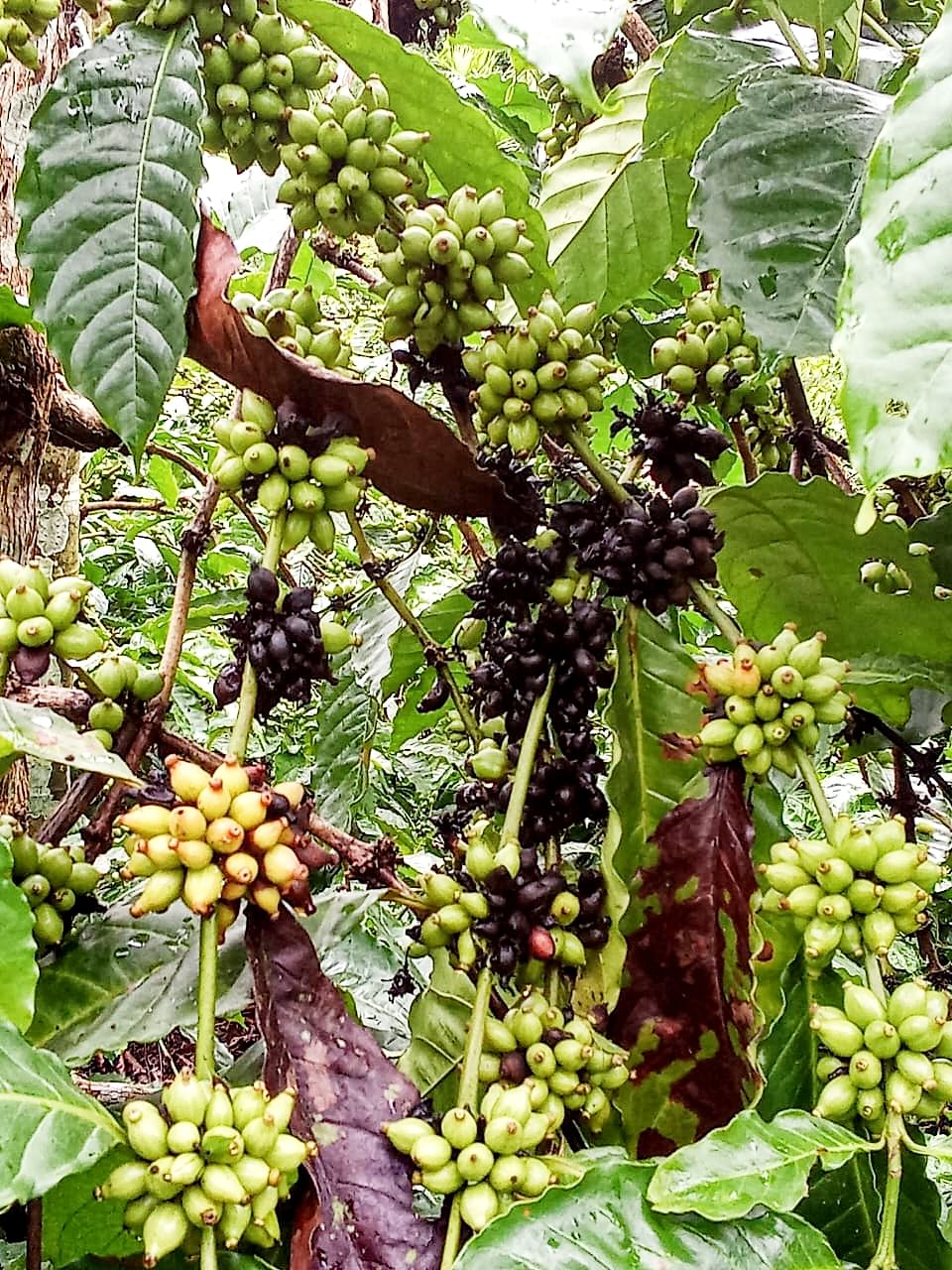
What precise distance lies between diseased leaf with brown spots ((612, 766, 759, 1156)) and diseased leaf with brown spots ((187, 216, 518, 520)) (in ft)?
1.03

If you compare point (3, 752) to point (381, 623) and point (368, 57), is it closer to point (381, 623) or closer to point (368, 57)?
point (368, 57)

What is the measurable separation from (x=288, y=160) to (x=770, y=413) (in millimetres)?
759

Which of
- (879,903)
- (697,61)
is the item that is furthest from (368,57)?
(879,903)

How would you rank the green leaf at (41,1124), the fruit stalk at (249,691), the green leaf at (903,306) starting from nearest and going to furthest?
the green leaf at (903,306) < the green leaf at (41,1124) < the fruit stalk at (249,691)

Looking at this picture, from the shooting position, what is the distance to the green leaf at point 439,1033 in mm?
897

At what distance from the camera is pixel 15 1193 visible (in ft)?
1.96

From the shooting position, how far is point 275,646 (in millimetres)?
774

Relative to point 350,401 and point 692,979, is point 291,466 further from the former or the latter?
point 692,979

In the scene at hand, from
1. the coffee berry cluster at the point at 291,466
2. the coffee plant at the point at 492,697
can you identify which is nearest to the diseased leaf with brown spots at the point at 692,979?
the coffee plant at the point at 492,697

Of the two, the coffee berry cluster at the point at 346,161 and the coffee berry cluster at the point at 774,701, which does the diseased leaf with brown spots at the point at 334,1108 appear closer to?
the coffee berry cluster at the point at 774,701

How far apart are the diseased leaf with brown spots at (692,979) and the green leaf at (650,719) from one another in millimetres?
75

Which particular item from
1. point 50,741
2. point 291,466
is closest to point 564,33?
point 291,466

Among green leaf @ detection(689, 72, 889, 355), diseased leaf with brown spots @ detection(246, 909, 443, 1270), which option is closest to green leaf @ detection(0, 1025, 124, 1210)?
diseased leaf with brown spots @ detection(246, 909, 443, 1270)

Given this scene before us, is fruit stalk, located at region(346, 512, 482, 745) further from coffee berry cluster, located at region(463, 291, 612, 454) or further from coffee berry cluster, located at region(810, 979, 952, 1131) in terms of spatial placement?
coffee berry cluster, located at region(810, 979, 952, 1131)
